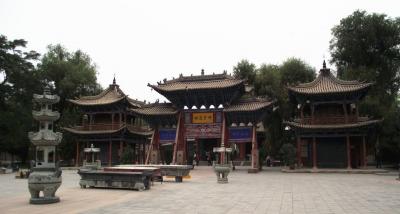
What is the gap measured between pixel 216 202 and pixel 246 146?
39.9 metres

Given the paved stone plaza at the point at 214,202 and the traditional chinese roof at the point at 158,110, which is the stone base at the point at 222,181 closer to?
the paved stone plaza at the point at 214,202

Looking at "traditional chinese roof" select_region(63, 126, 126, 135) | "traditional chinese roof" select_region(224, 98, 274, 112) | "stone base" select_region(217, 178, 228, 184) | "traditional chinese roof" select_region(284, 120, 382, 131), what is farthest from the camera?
"traditional chinese roof" select_region(63, 126, 126, 135)

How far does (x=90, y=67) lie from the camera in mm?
57969

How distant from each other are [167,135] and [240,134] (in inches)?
260

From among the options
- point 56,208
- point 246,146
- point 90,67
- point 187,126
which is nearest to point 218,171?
point 56,208

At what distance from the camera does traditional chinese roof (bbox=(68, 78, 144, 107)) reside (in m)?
42.9

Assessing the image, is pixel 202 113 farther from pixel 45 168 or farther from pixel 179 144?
pixel 45 168

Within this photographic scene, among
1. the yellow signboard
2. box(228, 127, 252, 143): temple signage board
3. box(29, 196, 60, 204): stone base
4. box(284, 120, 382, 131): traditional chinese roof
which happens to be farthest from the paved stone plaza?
the yellow signboard

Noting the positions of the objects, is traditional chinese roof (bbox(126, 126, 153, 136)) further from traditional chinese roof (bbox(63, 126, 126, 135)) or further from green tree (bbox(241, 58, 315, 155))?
green tree (bbox(241, 58, 315, 155))

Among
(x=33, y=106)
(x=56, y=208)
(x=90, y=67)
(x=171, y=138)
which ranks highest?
(x=90, y=67)

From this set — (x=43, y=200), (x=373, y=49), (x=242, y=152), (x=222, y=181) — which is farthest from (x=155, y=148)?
A: (x=373, y=49)

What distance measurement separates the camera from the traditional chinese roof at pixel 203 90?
33.5m

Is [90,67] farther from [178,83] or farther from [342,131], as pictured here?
[342,131]

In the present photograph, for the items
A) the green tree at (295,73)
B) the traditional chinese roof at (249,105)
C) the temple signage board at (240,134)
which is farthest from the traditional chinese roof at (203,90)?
the green tree at (295,73)
